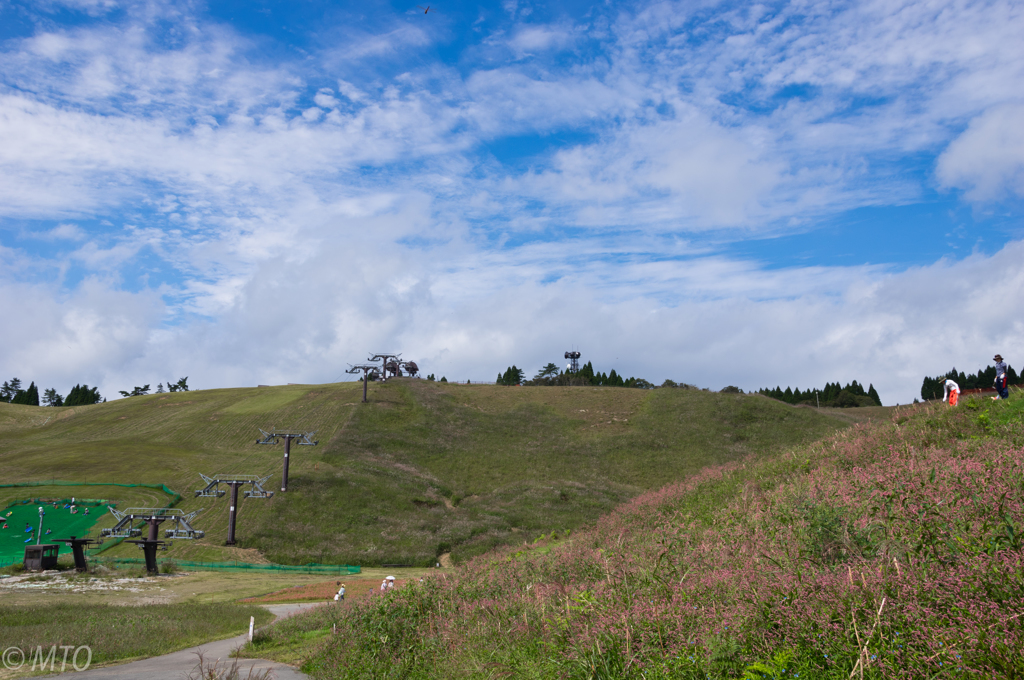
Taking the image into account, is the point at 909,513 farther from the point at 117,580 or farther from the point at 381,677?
the point at 117,580

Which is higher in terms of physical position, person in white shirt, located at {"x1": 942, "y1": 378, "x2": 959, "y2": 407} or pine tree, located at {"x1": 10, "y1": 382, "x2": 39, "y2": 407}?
pine tree, located at {"x1": 10, "y1": 382, "x2": 39, "y2": 407}

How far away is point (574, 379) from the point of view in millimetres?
110625

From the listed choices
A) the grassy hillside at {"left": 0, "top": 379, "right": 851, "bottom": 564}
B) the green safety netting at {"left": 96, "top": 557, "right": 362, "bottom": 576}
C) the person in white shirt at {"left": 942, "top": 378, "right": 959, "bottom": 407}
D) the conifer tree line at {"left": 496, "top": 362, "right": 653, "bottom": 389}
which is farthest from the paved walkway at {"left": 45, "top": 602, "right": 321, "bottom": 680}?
the conifer tree line at {"left": 496, "top": 362, "right": 653, "bottom": 389}

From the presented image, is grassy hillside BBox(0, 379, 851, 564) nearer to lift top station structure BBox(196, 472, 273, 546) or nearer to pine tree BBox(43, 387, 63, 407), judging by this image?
lift top station structure BBox(196, 472, 273, 546)

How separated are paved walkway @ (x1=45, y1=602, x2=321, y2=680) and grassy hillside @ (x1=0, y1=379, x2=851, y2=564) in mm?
25877

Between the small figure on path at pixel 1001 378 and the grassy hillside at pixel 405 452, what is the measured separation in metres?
12.0

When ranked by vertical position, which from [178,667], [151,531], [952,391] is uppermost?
[952,391]

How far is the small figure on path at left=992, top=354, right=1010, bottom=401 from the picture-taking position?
62.6 feet

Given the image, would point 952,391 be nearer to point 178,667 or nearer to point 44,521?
point 178,667

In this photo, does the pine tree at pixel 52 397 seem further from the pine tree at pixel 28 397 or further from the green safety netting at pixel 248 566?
the green safety netting at pixel 248 566

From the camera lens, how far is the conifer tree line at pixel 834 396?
372 ft

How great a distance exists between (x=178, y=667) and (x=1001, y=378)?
2584 cm

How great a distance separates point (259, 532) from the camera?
43.6 metres

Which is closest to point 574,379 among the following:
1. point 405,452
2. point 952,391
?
point 405,452
